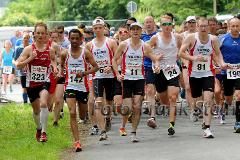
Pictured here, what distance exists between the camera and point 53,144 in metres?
12.3

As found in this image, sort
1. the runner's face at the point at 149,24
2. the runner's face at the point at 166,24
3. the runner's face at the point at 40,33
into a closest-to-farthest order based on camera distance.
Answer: the runner's face at the point at 40,33, the runner's face at the point at 166,24, the runner's face at the point at 149,24

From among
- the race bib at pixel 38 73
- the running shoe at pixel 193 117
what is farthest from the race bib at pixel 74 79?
the running shoe at pixel 193 117

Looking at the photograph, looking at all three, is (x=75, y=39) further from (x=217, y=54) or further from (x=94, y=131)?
(x=217, y=54)

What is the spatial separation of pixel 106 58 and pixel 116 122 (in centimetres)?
289

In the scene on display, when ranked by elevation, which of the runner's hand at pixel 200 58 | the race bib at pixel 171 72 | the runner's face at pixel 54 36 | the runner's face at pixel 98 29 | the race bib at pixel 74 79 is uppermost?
the runner's face at pixel 54 36

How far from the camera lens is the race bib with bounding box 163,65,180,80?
1362cm

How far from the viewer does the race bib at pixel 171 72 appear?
13625 millimetres

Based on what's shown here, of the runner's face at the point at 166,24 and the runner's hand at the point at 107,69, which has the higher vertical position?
the runner's face at the point at 166,24

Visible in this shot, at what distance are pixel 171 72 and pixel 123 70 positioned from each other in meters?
1.23

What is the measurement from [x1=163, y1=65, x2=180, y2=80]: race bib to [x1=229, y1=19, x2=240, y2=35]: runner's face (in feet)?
4.16

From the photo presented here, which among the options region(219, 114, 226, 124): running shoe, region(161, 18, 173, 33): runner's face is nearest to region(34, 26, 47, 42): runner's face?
region(161, 18, 173, 33): runner's face

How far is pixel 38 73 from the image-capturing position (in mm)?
12656

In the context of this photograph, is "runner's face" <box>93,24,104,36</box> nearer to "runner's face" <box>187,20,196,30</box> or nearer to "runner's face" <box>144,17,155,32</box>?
"runner's face" <box>144,17,155,32</box>

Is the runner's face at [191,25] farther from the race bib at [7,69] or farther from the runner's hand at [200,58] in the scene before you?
the race bib at [7,69]
